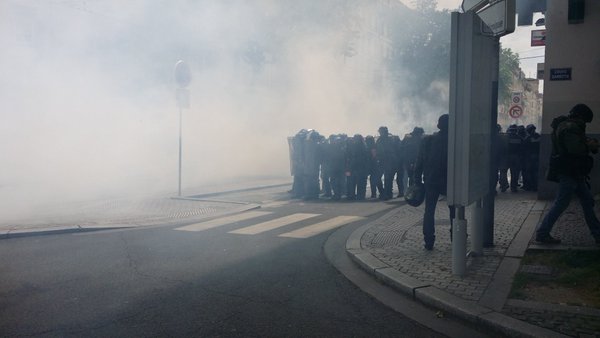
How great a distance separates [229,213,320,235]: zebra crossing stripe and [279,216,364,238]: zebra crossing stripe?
38 cm

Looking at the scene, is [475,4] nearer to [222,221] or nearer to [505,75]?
[222,221]

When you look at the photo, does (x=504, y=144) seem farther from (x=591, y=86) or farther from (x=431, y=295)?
(x=431, y=295)

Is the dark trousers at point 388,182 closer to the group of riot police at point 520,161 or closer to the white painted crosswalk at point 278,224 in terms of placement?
the group of riot police at point 520,161

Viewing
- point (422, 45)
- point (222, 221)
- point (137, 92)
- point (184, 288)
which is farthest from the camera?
point (422, 45)

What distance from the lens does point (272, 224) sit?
6.61 metres

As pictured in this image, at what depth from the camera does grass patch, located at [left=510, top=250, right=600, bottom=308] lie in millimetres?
3416

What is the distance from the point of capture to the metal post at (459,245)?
3.92 meters

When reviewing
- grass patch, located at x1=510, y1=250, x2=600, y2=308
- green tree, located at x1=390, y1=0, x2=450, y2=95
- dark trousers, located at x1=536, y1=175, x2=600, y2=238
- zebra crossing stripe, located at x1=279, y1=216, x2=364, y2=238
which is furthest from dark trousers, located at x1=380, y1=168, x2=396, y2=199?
green tree, located at x1=390, y1=0, x2=450, y2=95

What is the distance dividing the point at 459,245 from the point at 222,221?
12.2 feet

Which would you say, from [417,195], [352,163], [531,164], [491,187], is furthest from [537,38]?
[417,195]

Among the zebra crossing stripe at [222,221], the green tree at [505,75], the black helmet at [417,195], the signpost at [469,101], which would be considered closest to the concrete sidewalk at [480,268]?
the signpost at [469,101]

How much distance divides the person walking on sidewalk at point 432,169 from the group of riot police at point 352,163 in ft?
12.4

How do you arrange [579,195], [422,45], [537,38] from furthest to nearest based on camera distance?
[422,45] → [537,38] → [579,195]

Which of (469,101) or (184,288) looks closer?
(469,101)
